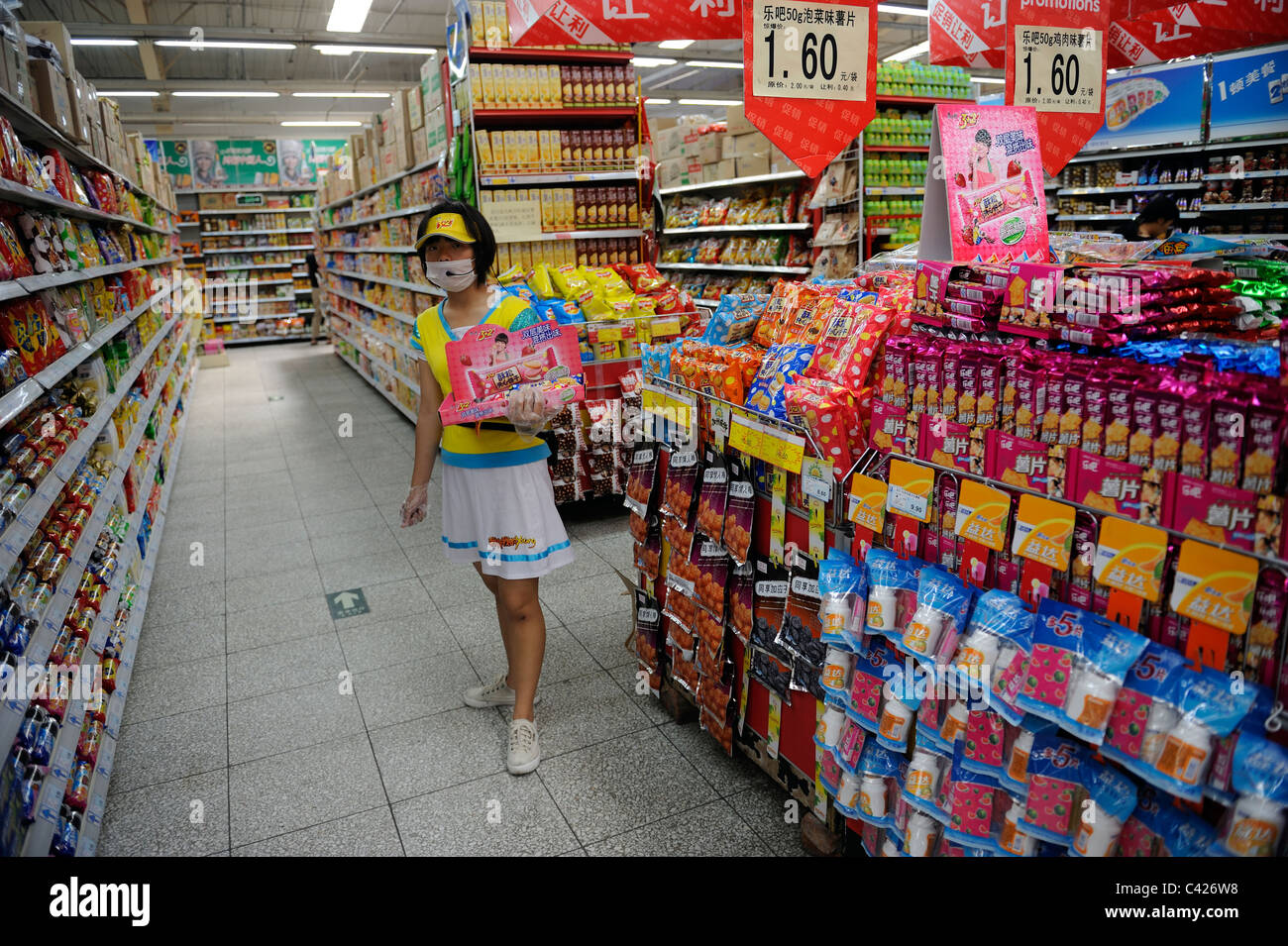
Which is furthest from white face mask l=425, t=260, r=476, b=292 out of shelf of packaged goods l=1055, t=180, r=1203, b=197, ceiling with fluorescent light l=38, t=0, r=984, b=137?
ceiling with fluorescent light l=38, t=0, r=984, b=137

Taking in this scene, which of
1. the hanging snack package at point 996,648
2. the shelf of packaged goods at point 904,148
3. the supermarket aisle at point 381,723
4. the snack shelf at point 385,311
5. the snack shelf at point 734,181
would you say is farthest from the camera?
the snack shelf at point 385,311

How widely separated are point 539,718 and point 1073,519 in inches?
81.2

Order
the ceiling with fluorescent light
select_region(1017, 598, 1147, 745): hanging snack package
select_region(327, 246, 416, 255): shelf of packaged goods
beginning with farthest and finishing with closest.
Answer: the ceiling with fluorescent light, select_region(327, 246, 416, 255): shelf of packaged goods, select_region(1017, 598, 1147, 745): hanging snack package

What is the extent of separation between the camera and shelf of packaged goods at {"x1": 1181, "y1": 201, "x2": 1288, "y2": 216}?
19.7 ft

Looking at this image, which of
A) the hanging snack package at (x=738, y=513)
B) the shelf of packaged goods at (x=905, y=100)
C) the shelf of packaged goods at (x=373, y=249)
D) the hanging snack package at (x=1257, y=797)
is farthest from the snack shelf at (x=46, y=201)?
the shelf of packaged goods at (x=905, y=100)

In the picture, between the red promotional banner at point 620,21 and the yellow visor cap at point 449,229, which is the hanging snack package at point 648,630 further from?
the red promotional banner at point 620,21

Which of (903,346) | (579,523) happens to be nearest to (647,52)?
(579,523)

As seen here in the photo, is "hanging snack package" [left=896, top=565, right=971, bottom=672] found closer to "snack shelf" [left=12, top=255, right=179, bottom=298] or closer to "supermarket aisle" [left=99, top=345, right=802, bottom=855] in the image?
"supermarket aisle" [left=99, top=345, right=802, bottom=855]

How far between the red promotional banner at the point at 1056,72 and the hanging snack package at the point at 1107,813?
2.50 m

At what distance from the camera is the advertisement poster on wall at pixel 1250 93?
612 centimetres

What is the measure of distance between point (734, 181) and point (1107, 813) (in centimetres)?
765

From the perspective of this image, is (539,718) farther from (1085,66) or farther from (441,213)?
(1085,66)

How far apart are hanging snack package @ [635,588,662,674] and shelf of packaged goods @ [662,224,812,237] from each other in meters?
5.43

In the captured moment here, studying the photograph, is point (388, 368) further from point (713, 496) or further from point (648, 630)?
point (713, 496)
